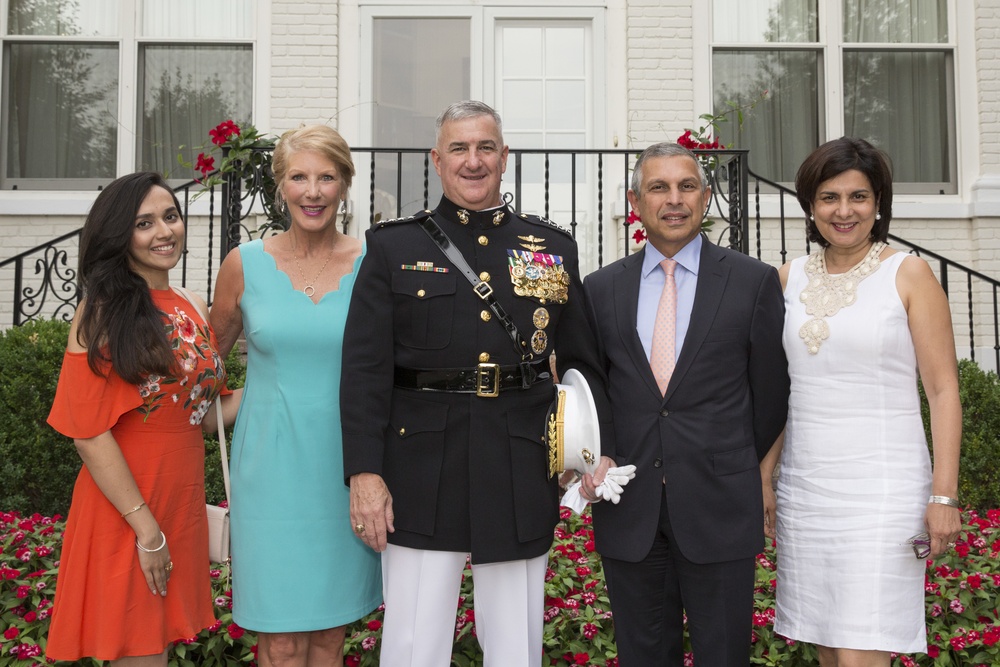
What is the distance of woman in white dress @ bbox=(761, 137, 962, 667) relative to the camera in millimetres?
2549

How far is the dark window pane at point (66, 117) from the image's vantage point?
27.1 feet

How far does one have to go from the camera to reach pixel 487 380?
99.0 inches

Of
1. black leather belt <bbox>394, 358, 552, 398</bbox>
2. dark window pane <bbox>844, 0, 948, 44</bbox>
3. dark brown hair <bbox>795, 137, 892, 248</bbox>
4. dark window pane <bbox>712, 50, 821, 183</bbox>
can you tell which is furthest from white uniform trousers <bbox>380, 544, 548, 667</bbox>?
dark window pane <bbox>844, 0, 948, 44</bbox>

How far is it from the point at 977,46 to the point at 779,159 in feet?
6.81

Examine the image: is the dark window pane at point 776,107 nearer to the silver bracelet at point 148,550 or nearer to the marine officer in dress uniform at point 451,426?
the marine officer in dress uniform at point 451,426

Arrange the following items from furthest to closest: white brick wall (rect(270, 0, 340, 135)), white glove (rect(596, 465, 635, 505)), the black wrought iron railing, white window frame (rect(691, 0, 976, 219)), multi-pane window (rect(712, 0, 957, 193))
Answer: multi-pane window (rect(712, 0, 957, 193))
white window frame (rect(691, 0, 976, 219))
white brick wall (rect(270, 0, 340, 135))
the black wrought iron railing
white glove (rect(596, 465, 635, 505))

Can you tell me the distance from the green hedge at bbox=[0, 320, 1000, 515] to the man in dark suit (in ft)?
11.1

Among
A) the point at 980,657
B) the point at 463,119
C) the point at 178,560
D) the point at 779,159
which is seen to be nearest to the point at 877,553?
the point at 980,657

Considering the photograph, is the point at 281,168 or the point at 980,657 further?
the point at 980,657

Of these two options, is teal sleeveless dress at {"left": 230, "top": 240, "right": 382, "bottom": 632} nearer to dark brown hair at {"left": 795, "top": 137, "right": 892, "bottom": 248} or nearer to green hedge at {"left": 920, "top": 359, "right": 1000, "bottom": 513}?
dark brown hair at {"left": 795, "top": 137, "right": 892, "bottom": 248}

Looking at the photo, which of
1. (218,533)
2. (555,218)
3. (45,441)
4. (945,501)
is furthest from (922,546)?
(555,218)

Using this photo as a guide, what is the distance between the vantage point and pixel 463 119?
2547 millimetres

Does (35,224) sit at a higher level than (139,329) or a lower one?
higher

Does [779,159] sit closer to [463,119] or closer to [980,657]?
[980,657]
